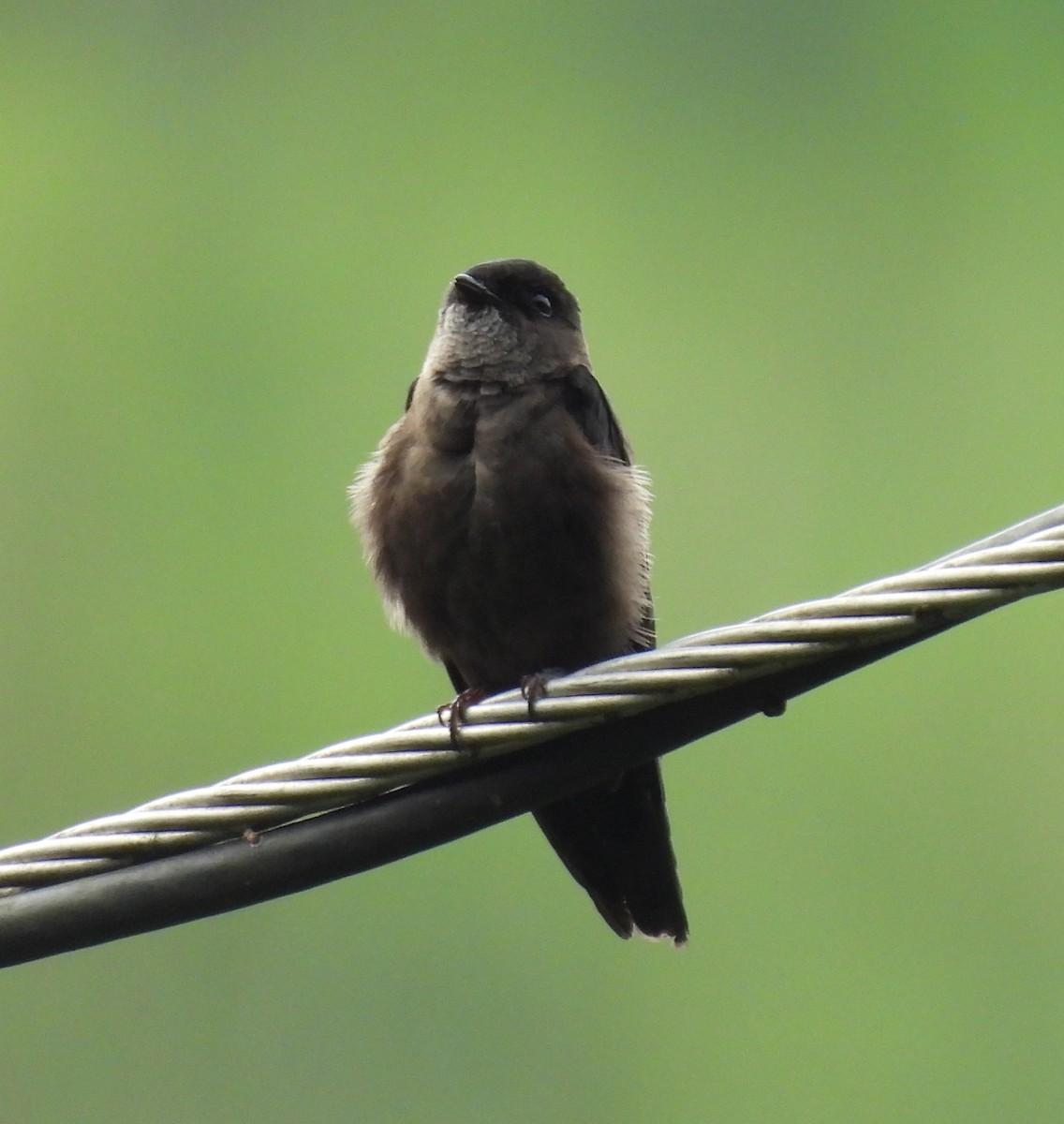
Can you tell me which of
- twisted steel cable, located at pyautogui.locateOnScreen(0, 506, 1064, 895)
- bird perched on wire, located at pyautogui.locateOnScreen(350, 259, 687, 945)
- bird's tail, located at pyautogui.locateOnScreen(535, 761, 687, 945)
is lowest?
bird's tail, located at pyautogui.locateOnScreen(535, 761, 687, 945)

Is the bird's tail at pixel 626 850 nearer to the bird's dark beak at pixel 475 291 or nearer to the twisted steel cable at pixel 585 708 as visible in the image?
the twisted steel cable at pixel 585 708

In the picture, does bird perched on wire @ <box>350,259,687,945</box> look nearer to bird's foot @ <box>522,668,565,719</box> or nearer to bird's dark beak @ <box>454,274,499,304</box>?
bird's foot @ <box>522,668,565,719</box>

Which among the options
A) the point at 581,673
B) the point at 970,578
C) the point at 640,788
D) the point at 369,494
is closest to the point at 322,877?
the point at 581,673

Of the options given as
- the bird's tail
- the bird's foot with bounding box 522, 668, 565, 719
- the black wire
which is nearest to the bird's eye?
the bird's foot with bounding box 522, 668, 565, 719

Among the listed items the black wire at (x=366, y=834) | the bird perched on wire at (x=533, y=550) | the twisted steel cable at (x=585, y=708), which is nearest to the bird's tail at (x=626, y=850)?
the bird perched on wire at (x=533, y=550)

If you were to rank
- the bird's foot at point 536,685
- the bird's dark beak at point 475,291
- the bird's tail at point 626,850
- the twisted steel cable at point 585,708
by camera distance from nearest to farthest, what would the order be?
the twisted steel cable at point 585,708 < the bird's foot at point 536,685 < the bird's tail at point 626,850 < the bird's dark beak at point 475,291
